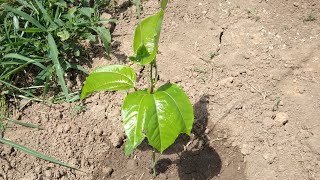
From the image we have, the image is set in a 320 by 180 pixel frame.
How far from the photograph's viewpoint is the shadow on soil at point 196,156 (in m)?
2.38

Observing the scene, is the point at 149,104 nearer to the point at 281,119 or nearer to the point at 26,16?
the point at 281,119

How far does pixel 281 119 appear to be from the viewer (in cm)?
246

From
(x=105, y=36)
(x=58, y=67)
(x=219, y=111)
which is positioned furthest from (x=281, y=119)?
(x=58, y=67)

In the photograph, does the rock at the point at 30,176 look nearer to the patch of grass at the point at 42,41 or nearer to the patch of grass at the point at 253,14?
the patch of grass at the point at 42,41

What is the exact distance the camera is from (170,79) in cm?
265

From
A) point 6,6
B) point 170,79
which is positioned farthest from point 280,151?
point 6,6

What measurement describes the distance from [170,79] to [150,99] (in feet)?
2.75

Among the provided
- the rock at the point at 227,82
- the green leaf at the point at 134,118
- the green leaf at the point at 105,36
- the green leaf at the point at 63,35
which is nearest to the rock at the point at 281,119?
the rock at the point at 227,82

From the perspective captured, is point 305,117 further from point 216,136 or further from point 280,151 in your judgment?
point 216,136

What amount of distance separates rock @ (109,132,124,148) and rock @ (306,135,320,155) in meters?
1.07

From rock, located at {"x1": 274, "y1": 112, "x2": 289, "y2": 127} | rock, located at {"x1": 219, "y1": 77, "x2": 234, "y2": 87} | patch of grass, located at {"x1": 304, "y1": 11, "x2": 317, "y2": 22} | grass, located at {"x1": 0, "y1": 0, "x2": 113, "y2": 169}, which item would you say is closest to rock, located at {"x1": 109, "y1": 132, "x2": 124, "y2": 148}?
grass, located at {"x1": 0, "y1": 0, "x2": 113, "y2": 169}

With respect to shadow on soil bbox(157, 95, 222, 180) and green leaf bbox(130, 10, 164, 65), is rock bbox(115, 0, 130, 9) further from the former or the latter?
green leaf bbox(130, 10, 164, 65)

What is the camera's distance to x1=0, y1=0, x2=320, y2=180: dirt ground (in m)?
2.39

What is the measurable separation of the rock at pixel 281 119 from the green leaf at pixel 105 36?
1114 millimetres
